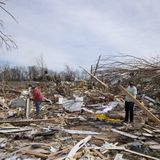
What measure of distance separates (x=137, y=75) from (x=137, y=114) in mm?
2612

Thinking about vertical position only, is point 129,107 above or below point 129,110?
above

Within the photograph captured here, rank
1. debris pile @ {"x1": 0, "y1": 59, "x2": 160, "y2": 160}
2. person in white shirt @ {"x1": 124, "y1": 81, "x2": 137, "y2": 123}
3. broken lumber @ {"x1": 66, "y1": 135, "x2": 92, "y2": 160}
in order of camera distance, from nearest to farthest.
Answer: broken lumber @ {"x1": 66, "y1": 135, "x2": 92, "y2": 160}
debris pile @ {"x1": 0, "y1": 59, "x2": 160, "y2": 160}
person in white shirt @ {"x1": 124, "y1": 81, "x2": 137, "y2": 123}

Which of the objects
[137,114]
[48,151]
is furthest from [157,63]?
[48,151]

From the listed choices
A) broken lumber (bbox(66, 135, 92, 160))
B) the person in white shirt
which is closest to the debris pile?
broken lumber (bbox(66, 135, 92, 160))

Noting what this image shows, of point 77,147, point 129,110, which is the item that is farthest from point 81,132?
point 129,110

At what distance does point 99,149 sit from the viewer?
1002cm

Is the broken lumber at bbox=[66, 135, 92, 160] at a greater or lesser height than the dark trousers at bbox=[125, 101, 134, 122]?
lesser

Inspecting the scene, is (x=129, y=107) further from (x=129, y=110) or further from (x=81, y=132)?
(x=81, y=132)

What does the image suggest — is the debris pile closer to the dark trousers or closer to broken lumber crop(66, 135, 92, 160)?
broken lumber crop(66, 135, 92, 160)

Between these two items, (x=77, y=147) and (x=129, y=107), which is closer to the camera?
(x=77, y=147)

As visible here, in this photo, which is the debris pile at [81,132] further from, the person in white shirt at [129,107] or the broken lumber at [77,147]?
the person in white shirt at [129,107]

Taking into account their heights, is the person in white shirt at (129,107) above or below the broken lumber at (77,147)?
above

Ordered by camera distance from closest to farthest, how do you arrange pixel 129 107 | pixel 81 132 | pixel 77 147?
pixel 77 147, pixel 81 132, pixel 129 107

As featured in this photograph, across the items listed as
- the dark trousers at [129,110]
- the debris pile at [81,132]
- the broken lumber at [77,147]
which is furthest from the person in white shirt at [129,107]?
the broken lumber at [77,147]
